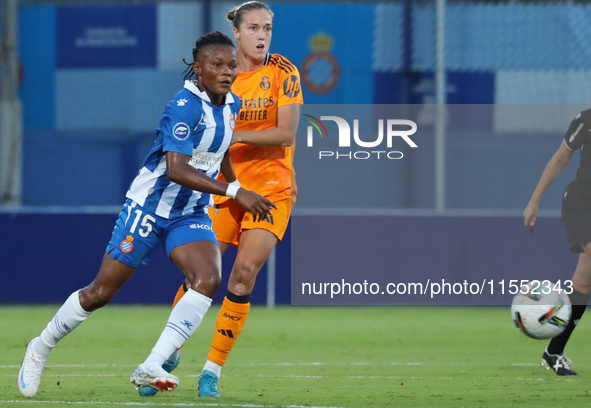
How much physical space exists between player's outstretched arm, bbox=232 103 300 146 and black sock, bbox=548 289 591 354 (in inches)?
94.4

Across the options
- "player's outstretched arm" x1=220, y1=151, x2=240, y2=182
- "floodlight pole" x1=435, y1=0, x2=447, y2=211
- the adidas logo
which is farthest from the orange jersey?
"floodlight pole" x1=435, y1=0, x2=447, y2=211

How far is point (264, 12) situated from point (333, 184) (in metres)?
7.08

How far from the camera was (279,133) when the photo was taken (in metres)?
5.39

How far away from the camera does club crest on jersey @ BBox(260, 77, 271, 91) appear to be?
557 cm

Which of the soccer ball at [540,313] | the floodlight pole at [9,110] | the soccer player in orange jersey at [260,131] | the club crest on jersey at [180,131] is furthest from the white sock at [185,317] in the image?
the floodlight pole at [9,110]

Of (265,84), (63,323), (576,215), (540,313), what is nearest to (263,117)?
(265,84)

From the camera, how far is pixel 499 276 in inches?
448

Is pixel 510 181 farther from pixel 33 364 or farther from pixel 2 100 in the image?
pixel 33 364

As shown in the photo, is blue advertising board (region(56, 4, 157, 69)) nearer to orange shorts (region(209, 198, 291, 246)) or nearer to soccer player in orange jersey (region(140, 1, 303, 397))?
soccer player in orange jersey (region(140, 1, 303, 397))

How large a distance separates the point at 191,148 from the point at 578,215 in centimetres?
314

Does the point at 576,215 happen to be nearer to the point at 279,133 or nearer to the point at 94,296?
the point at 279,133

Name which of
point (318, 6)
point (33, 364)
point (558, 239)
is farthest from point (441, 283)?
point (33, 364)

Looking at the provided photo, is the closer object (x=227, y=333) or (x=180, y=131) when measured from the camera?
(x=180, y=131)

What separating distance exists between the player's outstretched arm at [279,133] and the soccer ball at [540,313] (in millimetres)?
1942
